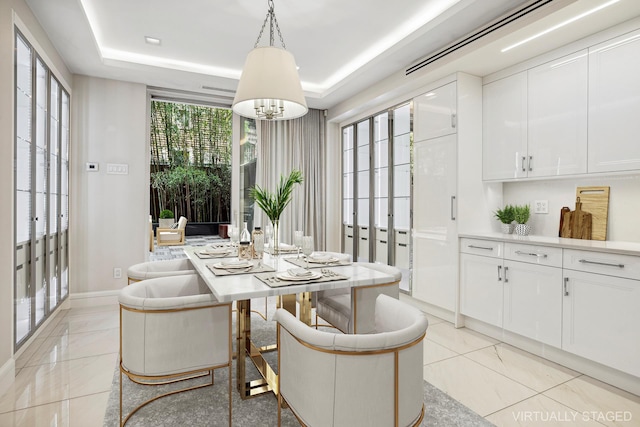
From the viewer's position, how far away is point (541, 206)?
3.29 meters

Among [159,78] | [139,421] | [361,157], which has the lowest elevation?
[139,421]

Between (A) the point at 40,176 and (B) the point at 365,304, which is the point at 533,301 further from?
(A) the point at 40,176

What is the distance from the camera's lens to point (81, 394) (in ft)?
7.22

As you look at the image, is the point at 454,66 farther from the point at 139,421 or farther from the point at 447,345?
the point at 139,421

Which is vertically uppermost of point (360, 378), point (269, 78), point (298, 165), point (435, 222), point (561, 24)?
point (561, 24)

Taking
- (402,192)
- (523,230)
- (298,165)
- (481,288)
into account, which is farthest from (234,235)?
(523,230)

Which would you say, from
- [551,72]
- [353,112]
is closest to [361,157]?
[353,112]

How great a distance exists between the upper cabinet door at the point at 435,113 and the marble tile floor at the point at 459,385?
2032 mm

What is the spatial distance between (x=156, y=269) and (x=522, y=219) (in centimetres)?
321

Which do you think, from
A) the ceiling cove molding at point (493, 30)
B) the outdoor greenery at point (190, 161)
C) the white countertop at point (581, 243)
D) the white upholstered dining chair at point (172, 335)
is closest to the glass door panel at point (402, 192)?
the ceiling cove molding at point (493, 30)

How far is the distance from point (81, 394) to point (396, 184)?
11.9 ft

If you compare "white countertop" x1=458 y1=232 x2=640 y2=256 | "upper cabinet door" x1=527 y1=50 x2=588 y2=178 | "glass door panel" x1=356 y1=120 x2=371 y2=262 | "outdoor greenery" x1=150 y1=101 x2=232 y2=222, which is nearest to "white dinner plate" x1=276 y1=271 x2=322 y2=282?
"white countertop" x1=458 y1=232 x2=640 y2=256

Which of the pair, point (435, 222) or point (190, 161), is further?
point (190, 161)

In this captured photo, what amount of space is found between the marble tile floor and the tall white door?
59cm
